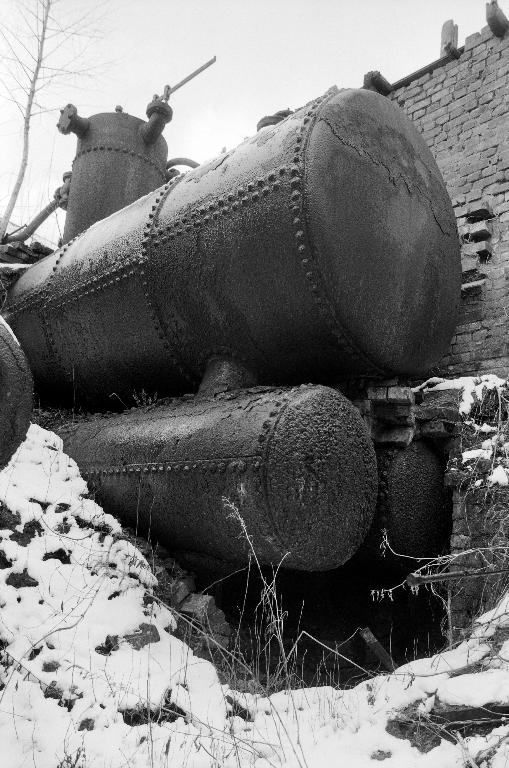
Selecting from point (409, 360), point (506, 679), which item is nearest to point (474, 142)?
point (409, 360)

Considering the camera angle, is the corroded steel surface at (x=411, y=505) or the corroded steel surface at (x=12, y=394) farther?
the corroded steel surface at (x=411, y=505)

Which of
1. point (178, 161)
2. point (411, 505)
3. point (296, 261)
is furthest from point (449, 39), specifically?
point (411, 505)

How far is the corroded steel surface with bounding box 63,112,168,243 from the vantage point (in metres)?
6.19

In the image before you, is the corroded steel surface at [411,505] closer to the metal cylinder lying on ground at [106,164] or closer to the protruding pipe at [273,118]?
the protruding pipe at [273,118]

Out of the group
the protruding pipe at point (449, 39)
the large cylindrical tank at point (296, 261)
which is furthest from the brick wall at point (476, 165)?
the large cylindrical tank at point (296, 261)

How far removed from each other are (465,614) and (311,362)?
153 centimetres

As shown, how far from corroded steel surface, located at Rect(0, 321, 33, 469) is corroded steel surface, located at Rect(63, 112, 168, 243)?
4.83 m

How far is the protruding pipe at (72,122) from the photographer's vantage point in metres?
6.29

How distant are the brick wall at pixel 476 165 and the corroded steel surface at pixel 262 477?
7.89 feet

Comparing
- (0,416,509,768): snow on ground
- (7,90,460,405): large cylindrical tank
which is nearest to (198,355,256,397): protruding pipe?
(7,90,460,405): large cylindrical tank

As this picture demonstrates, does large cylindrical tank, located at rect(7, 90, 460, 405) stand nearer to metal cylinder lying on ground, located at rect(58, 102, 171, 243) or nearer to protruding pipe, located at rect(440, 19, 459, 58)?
metal cylinder lying on ground, located at rect(58, 102, 171, 243)

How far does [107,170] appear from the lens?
626cm

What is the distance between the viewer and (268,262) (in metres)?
3.34

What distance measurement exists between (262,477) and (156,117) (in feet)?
16.0
